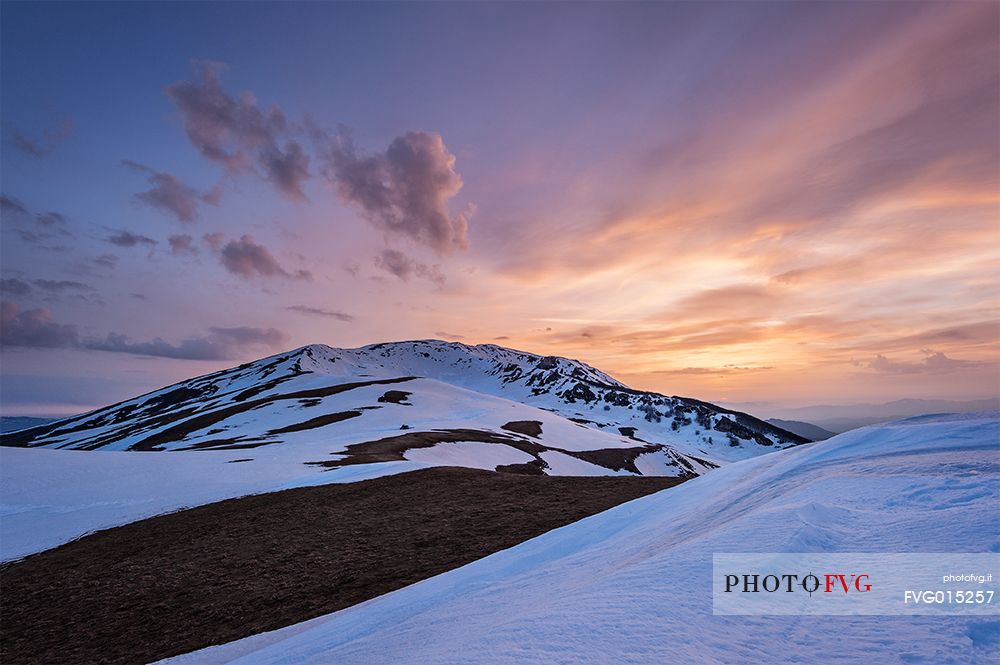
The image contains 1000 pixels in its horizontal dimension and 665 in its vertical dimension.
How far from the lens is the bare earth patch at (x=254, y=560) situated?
41.7 feet

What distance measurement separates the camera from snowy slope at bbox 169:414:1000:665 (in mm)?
3480

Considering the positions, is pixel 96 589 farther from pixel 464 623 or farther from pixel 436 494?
pixel 464 623

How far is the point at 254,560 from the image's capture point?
Result: 669 inches

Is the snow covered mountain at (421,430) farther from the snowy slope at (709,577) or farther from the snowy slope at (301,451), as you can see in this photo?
the snowy slope at (709,577)

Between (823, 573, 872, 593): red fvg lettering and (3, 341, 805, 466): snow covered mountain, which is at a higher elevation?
(823, 573, 872, 593): red fvg lettering

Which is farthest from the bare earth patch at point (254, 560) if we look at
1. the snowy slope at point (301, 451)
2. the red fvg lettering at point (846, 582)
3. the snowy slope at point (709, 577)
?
the red fvg lettering at point (846, 582)

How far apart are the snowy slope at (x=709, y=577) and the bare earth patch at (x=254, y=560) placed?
6.06 meters

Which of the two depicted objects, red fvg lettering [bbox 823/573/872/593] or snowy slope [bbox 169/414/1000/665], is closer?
snowy slope [bbox 169/414/1000/665]

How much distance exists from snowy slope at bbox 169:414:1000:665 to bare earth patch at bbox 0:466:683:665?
6.06 m

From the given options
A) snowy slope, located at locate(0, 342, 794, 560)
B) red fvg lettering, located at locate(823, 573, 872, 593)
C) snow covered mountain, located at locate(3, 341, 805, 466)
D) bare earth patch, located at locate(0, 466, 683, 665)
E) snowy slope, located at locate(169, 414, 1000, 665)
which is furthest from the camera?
snow covered mountain, located at locate(3, 341, 805, 466)

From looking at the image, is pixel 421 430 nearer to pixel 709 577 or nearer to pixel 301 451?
pixel 301 451

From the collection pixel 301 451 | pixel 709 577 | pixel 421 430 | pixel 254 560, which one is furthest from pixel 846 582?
pixel 421 430

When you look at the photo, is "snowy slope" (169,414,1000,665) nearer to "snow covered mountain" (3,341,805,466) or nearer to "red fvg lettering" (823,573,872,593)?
"red fvg lettering" (823,573,872,593)

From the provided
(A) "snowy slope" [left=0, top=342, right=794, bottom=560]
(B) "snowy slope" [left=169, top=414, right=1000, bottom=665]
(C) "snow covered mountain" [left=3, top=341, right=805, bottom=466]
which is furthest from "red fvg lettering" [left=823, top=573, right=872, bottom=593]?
(C) "snow covered mountain" [left=3, top=341, right=805, bottom=466]
